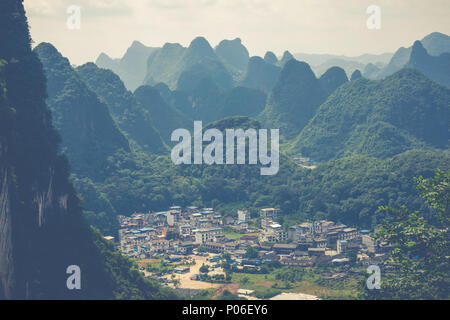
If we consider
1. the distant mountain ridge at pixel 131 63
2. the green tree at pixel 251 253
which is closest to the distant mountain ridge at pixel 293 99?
the green tree at pixel 251 253

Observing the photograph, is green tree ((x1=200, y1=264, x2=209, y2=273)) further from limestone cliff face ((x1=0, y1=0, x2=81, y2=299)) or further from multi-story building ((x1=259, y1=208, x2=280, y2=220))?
multi-story building ((x1=259, y1=208, x2=280, y2=220))

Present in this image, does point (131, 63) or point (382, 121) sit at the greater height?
point (131, 63)

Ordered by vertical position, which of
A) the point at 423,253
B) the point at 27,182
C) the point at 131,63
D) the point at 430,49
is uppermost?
the point at 430,49

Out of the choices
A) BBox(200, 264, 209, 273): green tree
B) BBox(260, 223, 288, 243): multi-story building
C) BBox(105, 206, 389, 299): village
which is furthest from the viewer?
BBox(260, 223, 288, 243): multi-story building

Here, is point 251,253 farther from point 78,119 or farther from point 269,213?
point 78,119

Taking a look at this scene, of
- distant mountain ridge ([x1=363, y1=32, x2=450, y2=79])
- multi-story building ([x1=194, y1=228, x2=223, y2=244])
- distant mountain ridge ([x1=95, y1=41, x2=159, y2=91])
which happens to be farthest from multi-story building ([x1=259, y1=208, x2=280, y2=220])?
distant mountain ridge ([x1=95, y1=41, x2=159, y2=91])

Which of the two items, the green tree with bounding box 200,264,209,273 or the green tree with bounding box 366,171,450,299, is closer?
the green tree with bounding box 366,171,450,299

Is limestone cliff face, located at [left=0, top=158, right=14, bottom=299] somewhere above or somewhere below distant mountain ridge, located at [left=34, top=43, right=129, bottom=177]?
below

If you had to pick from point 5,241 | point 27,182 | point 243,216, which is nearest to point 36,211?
point 27,182

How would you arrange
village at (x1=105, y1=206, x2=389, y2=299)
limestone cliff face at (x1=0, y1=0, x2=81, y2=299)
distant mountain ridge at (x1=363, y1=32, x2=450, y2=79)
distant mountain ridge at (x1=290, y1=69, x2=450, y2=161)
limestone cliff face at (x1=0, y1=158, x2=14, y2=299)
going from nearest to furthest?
1. limestone cliff face at (x1=0, y1=158, x2=14, y2=299)
2. limestone cliff face at (x1=0, y1=0, x2=81, y2=299)
3. village at (x1=105, y1=206, x2=389, y2=299)
4. distant mountain ridge at (x1=290, y1=69, x2=450, y2=161)
5. distant mountain ridge at (x1=363, y1=32, x2=450, y2=79)
